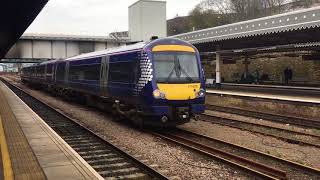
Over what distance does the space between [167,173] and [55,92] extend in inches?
1012

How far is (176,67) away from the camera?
1446 centimetres

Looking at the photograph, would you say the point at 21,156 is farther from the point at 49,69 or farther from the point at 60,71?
the point at 49,69

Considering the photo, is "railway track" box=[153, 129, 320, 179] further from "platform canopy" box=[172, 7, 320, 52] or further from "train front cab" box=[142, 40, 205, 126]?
"platform canopy" box=[172, 7, 320, 52]

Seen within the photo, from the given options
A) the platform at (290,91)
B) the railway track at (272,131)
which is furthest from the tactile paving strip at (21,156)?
the platform at (290,91)

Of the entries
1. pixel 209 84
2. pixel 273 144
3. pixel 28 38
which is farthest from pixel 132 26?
pixel 273 144

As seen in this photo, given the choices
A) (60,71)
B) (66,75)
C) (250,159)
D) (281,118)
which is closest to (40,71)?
(60,71)

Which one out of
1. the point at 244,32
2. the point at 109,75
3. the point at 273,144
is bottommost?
the point at 273,144

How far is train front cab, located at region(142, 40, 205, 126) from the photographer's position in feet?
45.4

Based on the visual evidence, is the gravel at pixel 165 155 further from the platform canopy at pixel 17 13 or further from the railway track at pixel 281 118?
the railway track at pixel 281 118

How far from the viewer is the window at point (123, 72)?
593 inches

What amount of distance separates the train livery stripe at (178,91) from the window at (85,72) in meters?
5.83

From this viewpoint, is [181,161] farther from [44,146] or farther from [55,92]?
[55,92]

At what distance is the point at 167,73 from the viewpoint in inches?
559

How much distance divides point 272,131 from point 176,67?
13.3ft
